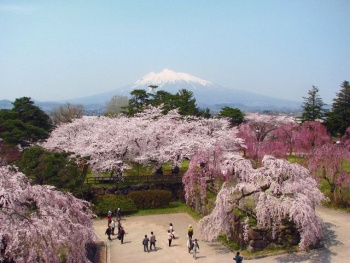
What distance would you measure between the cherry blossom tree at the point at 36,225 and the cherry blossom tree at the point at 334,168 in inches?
611

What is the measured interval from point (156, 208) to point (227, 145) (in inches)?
331

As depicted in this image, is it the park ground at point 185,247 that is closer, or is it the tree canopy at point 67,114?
the park ground at point 185,247

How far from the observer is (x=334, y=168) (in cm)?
2202

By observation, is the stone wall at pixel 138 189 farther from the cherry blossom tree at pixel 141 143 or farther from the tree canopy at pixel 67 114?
the tree canopy at pixel 67 114

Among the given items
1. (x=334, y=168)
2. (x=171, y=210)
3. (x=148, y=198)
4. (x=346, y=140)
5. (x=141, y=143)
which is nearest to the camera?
(x=334, y=168)

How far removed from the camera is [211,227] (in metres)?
16.8

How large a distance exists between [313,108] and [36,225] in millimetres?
41677

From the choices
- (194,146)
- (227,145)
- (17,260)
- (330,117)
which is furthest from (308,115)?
(17,260)

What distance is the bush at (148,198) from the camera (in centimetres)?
2416

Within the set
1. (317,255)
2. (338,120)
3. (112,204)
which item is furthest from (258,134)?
(317,255)

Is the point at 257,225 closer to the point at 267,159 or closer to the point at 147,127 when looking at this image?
the point at 267,159

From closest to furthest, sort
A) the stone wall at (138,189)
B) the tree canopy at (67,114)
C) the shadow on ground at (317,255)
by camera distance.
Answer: the shadow on ground at (317,255) < the stone wall at (138,189) < the tree canopy at (67,114)

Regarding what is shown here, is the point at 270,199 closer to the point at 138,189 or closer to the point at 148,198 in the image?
the point at 148,198

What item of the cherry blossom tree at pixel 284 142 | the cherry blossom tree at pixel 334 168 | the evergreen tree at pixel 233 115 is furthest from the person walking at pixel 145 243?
the evergreen tree at pixel 233 115
